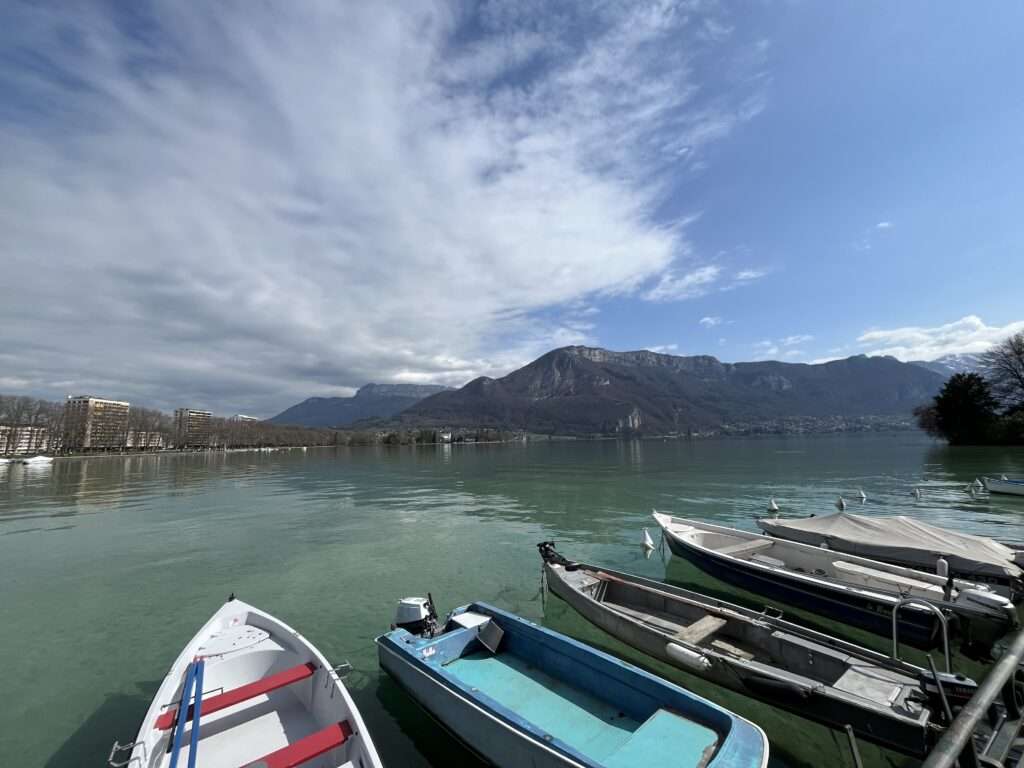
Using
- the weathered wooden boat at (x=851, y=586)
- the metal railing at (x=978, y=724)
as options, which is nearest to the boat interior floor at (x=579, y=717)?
the metal railing at (x=978, y=724)

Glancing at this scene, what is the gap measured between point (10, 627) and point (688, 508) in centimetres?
3461

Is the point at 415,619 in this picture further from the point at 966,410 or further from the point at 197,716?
the point at 966,410

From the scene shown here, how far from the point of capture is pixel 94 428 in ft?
536

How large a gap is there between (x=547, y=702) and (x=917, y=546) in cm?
1394

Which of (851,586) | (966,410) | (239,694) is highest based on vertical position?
(966,410)

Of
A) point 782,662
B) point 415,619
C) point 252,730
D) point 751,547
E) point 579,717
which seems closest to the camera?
point 252,730

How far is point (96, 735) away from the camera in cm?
857

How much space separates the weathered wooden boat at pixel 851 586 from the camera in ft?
32.8

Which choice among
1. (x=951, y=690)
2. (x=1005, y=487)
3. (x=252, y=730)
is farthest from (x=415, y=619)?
(x=1005, y=487)

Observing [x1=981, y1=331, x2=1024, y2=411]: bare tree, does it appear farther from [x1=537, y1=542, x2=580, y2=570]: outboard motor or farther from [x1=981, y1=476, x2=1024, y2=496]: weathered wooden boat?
[x1=537, y1=542, x2=580, y2=570]: outboard motor

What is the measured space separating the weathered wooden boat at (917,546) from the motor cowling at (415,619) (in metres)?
14.0

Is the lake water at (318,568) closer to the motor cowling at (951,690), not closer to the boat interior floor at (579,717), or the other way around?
the boat interior floor at (579,717)

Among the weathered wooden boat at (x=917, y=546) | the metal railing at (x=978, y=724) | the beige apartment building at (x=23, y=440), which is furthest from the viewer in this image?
the beige apartment building at (x=23, y=440)

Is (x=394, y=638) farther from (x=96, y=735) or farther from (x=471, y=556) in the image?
(x=471, y=556)
